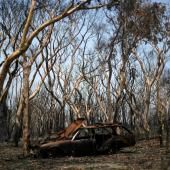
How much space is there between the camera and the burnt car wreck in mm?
18359

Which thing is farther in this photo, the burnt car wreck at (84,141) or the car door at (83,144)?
the car door at (83,144)

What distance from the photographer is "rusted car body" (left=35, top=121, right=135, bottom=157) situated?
18.4 metres

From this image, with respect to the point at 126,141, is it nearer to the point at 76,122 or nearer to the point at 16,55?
the point at 76,122

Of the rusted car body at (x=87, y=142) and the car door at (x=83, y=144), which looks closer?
the rusted car body at (x=87, y=142)

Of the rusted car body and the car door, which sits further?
the car door

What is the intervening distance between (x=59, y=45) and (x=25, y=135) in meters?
16.0

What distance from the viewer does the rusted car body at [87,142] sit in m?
18.4

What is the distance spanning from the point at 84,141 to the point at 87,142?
179 millimetres

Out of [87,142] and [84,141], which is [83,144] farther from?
[87,142]

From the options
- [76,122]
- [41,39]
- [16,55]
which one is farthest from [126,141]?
[41,39]

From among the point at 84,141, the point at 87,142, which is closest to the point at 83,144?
the point at 84,141

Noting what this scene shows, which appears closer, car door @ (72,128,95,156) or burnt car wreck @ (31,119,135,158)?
burnt car wreck @ (31,119,135,158)

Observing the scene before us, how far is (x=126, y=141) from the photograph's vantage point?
66.3 feet

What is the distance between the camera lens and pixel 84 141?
61.8 feet
